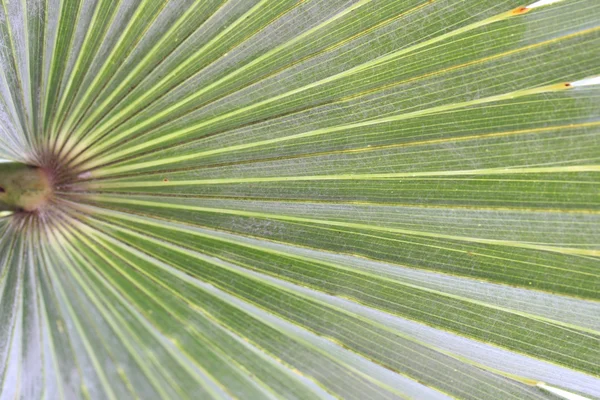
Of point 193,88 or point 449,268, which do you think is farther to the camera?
point 193,88

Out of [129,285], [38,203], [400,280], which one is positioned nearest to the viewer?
[400,280]

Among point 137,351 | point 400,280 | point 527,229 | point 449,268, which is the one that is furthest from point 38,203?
point 527,229

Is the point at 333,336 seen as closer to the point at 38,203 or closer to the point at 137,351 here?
the point at 137,351

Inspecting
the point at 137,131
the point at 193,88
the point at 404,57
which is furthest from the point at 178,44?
the point at 404,57

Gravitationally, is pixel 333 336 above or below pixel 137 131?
below

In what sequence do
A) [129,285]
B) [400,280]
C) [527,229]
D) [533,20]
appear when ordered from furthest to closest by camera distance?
[129,285]
[400,280]
[527,229]
[533,20]

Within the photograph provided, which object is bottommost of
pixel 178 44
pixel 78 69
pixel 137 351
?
pixel 137 351

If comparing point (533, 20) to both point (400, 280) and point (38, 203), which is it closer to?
point (400, 280)
